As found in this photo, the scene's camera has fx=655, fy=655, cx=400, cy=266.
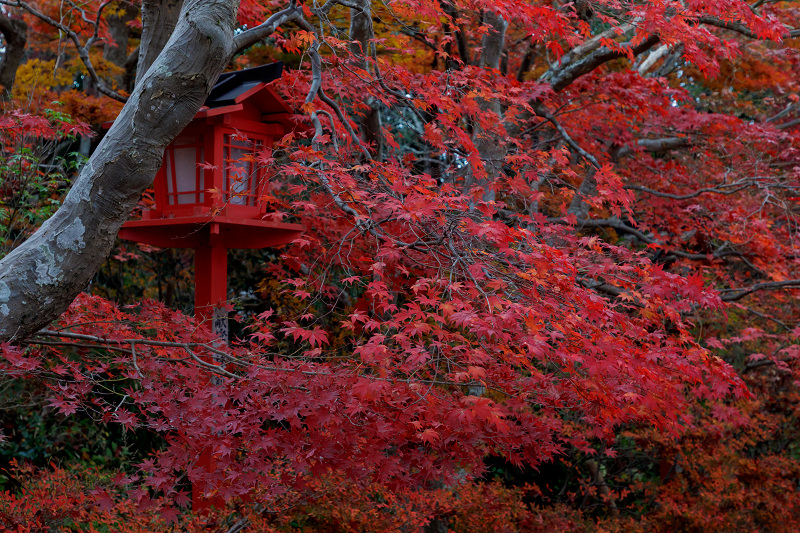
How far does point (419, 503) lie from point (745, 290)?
3868 millimetres

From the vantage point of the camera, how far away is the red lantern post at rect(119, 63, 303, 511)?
416 centimetres

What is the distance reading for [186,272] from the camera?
8.01m

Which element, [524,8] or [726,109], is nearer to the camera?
[524,8]

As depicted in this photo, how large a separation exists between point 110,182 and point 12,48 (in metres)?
5.71

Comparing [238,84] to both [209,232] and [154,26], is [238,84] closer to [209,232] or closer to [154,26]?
[154,26]

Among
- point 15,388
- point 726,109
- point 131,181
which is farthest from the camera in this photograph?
point 726,109

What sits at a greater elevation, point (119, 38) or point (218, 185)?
point (119, 38)

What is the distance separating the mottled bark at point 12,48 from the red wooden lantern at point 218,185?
4117 mm

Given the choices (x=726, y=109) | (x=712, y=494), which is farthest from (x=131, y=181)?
(x=726, y=109)

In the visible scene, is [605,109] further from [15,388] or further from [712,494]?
[15,388]

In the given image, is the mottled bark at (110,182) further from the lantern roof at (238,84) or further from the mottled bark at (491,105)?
the mottled bark at (491,105)

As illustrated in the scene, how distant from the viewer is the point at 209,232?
434cm

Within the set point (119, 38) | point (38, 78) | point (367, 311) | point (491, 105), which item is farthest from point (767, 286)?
point (119, 38)

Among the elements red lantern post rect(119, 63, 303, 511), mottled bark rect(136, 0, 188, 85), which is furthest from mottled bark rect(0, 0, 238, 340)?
mottled bark rect(136, 0, 188, 85)
